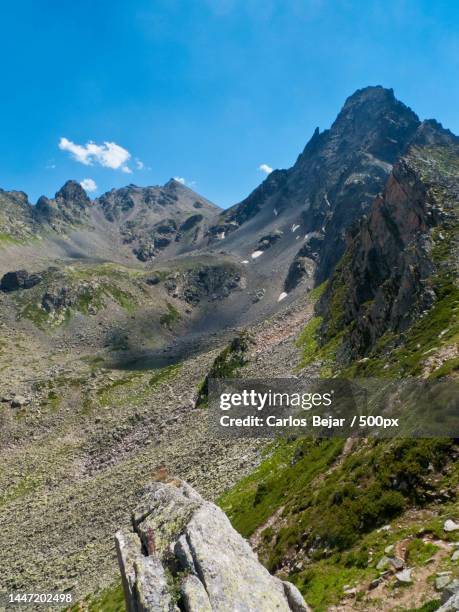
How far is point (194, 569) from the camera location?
510 inches

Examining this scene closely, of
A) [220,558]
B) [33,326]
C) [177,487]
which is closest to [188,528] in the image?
[220,558]

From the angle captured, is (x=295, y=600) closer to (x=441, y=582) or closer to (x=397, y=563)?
(x=397, y=563)

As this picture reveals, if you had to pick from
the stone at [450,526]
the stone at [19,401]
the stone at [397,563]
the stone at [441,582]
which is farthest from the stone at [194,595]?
the stone at [19,401]

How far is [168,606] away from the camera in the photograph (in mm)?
12117

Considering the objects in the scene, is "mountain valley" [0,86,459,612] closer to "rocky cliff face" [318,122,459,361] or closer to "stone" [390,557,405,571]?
"stone" [390,557,405,571]

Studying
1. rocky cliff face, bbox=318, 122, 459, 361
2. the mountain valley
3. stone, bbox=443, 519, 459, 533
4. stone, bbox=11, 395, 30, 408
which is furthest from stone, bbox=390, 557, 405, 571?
stone, bbox=11, 395, 30, 408

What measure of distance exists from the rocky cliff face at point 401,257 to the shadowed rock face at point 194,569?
1051 inches

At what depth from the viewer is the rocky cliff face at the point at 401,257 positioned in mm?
40094

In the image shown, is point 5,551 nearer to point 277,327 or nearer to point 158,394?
point 158,394

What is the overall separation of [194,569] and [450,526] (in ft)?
29.2

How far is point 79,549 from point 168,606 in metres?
35.8

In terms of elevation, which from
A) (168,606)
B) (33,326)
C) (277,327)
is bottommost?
(168,606)

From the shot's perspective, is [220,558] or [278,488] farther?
[278,488]

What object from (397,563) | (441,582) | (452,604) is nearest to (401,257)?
(397,563)
